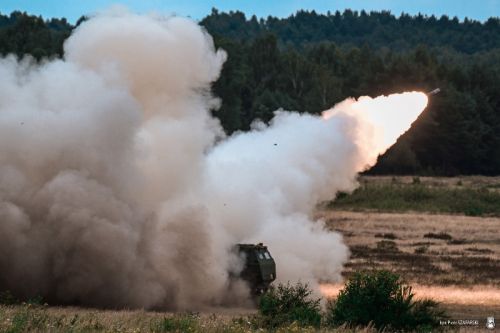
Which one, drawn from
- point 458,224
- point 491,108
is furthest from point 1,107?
point 491,108

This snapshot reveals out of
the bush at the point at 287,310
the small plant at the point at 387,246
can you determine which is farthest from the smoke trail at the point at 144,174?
the small plant at the point at 387,246

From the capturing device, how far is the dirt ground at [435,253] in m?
Answer: 34.2

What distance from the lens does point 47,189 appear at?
28219 millimetres

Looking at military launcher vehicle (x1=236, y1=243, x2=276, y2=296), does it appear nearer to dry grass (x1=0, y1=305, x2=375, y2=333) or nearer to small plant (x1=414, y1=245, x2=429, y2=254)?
dry grass (x1=0, y1=305, x2=375, y2=333)

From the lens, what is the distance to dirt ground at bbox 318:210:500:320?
34.2 metres

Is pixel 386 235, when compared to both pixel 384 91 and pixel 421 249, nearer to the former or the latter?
pixel 421 249

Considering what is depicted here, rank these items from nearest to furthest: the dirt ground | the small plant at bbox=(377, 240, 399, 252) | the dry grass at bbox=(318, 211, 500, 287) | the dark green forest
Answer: the dirt ground → the dry grass at bbox=(318, 211, 500, 287) → the small plant at bbox=(377, 240, 399, 252) → the dark green forest

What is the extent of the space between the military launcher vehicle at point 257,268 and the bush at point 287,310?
6.02m

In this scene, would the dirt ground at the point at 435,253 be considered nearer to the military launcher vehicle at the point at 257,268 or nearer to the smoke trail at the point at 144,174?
the military launcher vehicle at the point at 257,268

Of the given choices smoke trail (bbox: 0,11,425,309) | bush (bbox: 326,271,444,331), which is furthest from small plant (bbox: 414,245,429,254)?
bush (bbox: 326,271,444,331)

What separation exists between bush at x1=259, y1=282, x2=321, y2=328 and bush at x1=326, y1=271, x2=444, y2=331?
0.59m

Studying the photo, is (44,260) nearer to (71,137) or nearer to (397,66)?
(71,137)

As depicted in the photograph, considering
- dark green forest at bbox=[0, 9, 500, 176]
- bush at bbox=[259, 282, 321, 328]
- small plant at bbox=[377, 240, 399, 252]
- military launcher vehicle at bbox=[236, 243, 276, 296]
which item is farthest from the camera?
dark green forest at bbox=[0, 9, 500, 176]

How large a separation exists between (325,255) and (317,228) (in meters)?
1.53
